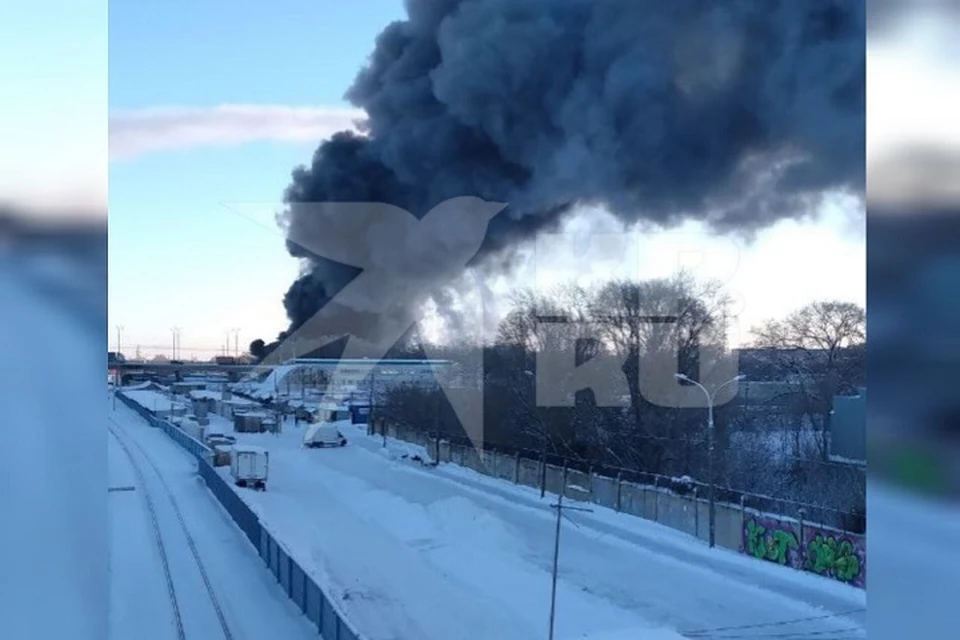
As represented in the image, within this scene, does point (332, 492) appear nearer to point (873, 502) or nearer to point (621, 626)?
point (621, 626)

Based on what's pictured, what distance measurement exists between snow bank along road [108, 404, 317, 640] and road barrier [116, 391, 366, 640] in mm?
69

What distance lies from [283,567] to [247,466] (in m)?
4.65

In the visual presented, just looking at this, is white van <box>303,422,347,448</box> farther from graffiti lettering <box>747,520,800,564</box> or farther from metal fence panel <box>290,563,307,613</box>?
metal fence panel <box>290,563,307,613</box>

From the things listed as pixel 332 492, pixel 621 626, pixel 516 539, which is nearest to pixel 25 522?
pixel 621 626

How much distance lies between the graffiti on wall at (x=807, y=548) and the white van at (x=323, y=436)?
6749mm

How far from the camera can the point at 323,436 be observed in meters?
12.9

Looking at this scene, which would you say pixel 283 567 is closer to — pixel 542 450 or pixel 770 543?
pixel 770 543

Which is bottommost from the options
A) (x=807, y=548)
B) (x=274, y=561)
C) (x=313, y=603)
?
(x=807, y=548)

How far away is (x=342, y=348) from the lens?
20.3 feet

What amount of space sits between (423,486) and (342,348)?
4615 millimetres

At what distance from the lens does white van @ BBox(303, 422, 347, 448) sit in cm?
1271

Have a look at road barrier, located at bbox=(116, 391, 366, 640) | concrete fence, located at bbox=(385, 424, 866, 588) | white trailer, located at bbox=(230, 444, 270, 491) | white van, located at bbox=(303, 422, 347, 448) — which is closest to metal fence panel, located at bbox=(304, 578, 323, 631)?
road barrier, located at bbox=(116, 391, 366, 640)

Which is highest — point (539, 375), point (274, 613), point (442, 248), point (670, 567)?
point (442, 248)

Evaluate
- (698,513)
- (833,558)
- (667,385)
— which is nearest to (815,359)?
(667,385)
